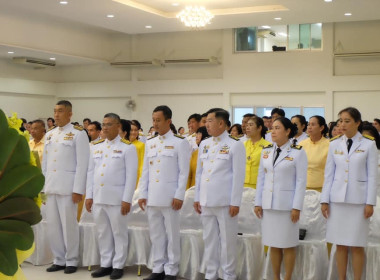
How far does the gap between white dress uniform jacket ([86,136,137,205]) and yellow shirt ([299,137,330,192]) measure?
6.02 feet

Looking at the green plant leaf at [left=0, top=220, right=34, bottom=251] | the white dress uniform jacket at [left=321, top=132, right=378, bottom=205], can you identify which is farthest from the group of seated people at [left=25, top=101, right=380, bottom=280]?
the green plant leaf at [left=0, top=220, right=34, bottom=251]

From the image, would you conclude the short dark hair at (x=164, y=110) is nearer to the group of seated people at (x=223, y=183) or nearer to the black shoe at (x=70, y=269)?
the group of seated people at (x=223, y=183)

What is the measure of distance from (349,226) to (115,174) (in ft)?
7.58

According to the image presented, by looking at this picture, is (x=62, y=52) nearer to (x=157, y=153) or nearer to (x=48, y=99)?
(x=48, y=99)

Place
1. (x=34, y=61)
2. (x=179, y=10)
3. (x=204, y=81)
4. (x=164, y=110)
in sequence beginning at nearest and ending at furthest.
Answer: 1. (x=164, y=110)
2. (x=179, y=10)
3. (x=34, y=61)
4. (x=204, y=81)

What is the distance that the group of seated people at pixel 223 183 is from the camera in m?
4.66

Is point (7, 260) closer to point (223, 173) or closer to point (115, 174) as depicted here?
point (223, 173)

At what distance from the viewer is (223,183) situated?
517 cm

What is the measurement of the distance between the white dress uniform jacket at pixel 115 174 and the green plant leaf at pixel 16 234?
4.64 meters

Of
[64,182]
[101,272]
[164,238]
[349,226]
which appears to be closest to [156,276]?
[164,238]

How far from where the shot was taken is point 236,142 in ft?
17.0

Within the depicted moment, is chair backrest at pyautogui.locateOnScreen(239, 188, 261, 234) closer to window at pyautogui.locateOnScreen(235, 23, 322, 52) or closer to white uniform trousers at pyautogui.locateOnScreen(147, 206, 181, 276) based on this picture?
white uniform trousers at pyautogui.locateOnScreen(147, 206, 181, 276)

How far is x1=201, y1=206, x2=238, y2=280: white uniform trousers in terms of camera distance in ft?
17.0

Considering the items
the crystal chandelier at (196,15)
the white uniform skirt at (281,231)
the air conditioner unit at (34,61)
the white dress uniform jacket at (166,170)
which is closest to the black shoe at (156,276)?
the white dress uniform jacket at (166,170)
